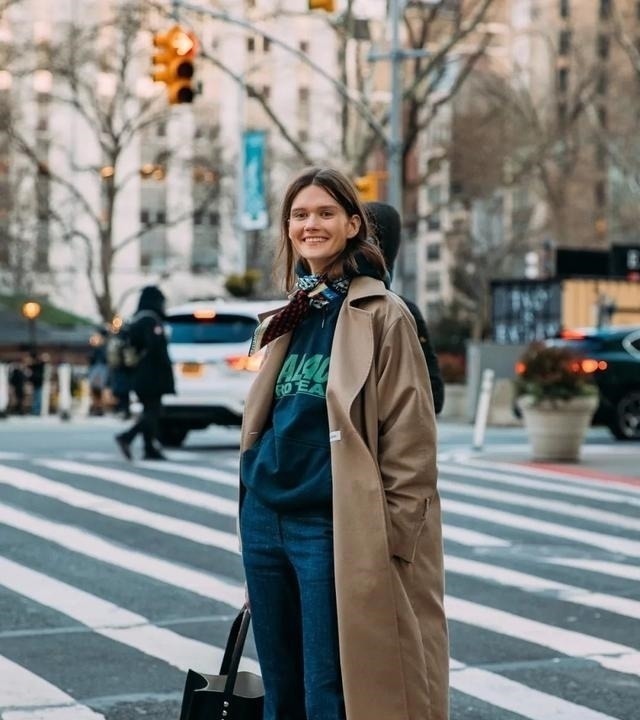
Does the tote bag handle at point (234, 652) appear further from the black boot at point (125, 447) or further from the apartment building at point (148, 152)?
the apartment building at point (148, 152)

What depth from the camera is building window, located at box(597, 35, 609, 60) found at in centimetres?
6141

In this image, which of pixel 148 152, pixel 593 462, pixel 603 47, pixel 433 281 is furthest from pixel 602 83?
pixel 433 281

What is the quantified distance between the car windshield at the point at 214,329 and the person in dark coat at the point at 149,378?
7.75ft

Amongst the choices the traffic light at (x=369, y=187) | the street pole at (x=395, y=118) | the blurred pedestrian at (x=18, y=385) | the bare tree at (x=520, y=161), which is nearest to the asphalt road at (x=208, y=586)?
the traffic light at (x=369, y=187)

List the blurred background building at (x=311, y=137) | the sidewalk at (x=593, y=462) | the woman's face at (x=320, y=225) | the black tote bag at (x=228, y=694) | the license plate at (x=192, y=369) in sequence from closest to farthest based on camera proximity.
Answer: the black tote bag at (x=228, y=694) → the woman's face at (x=320, y=225) → the sidewalk at (x=593, y=462) → the license plate at (x=192, y=369) → the blurred background building at (x=311, y=137)

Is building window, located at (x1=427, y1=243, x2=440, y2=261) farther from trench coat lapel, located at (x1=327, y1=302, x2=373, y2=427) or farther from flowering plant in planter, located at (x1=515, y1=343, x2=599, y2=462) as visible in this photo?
trench coat lapel, located at (x1=327, y1=302, x2=373, y2=427)

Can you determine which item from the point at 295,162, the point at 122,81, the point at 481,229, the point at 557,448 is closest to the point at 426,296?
the point at 481,229

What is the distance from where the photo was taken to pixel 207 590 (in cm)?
984

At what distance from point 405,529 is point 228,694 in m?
0.63

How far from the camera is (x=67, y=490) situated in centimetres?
1417

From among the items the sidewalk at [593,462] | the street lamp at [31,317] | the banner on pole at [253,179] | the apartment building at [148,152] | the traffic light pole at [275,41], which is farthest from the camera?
the apartment building at [148,152]

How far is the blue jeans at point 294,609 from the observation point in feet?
13.9

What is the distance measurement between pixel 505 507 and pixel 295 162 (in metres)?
46.8

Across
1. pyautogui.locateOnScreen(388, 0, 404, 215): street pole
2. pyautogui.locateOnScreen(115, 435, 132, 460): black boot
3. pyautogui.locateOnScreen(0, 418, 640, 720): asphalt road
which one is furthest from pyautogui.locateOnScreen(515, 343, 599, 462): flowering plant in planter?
pyautogui.locateOnScreen(388, 0, 404, 215): street pole
